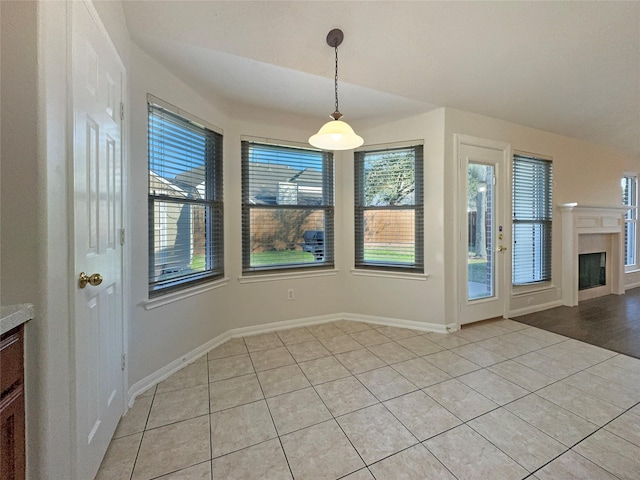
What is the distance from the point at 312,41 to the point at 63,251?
81.6 inches

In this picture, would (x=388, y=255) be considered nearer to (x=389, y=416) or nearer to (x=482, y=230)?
(x=482, y=230)

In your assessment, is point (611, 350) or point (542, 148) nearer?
point (611, 350)

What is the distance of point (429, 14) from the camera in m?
1.93

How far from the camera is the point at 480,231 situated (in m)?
3.20

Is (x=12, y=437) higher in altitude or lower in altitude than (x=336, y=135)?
lower

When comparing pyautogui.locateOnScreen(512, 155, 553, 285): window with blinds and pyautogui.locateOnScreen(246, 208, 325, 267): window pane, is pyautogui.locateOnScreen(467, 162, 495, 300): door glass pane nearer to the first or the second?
pyautogui.locateOnScreen(512, 155, 553, 285): window with blinds

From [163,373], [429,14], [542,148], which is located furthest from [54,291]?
[542,148]

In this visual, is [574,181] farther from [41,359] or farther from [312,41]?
[41,359]

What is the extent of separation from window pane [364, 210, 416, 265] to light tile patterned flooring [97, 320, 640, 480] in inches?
41.1

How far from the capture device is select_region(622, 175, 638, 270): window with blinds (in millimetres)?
4898

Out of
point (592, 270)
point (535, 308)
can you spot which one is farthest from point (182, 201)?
point (592, 270)

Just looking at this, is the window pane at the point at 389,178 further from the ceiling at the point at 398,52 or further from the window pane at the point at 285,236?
the window pane at the point at 285,236

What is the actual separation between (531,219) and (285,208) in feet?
11.0

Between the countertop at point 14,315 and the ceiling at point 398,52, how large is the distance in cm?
185
